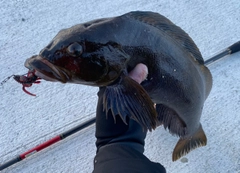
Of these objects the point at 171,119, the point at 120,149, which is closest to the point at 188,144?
the point at 171,119

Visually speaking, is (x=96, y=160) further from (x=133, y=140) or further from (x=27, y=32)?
(x=27, y=32)

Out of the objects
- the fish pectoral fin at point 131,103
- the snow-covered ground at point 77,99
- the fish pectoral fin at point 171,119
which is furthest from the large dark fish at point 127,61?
the snow-covered ground at point 77,99

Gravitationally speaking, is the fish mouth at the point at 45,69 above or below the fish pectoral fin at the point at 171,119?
above

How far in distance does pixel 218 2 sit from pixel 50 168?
2027mm

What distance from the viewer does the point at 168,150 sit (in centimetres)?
183

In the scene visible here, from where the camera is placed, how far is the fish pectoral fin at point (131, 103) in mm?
1135

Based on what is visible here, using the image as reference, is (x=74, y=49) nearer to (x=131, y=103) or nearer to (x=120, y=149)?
(x=131, y=103)

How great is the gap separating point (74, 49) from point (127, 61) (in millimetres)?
237

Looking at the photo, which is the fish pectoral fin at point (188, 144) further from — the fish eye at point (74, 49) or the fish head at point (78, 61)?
the fish eye at point (74, 49)

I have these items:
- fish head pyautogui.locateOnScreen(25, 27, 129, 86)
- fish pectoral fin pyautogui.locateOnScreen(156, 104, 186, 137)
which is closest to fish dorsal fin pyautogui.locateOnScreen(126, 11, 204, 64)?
fish head pyautogui.locateOnScreen(25, 27, 129, 86)

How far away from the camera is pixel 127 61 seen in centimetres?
117

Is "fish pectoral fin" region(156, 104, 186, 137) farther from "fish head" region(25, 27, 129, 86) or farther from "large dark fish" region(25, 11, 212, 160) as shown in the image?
"fish head" region(25, 27, 129, 86)

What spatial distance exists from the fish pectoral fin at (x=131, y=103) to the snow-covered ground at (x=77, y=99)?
724 mm

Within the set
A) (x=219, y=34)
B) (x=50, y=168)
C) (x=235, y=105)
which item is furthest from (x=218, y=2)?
(x=50, y=168)
